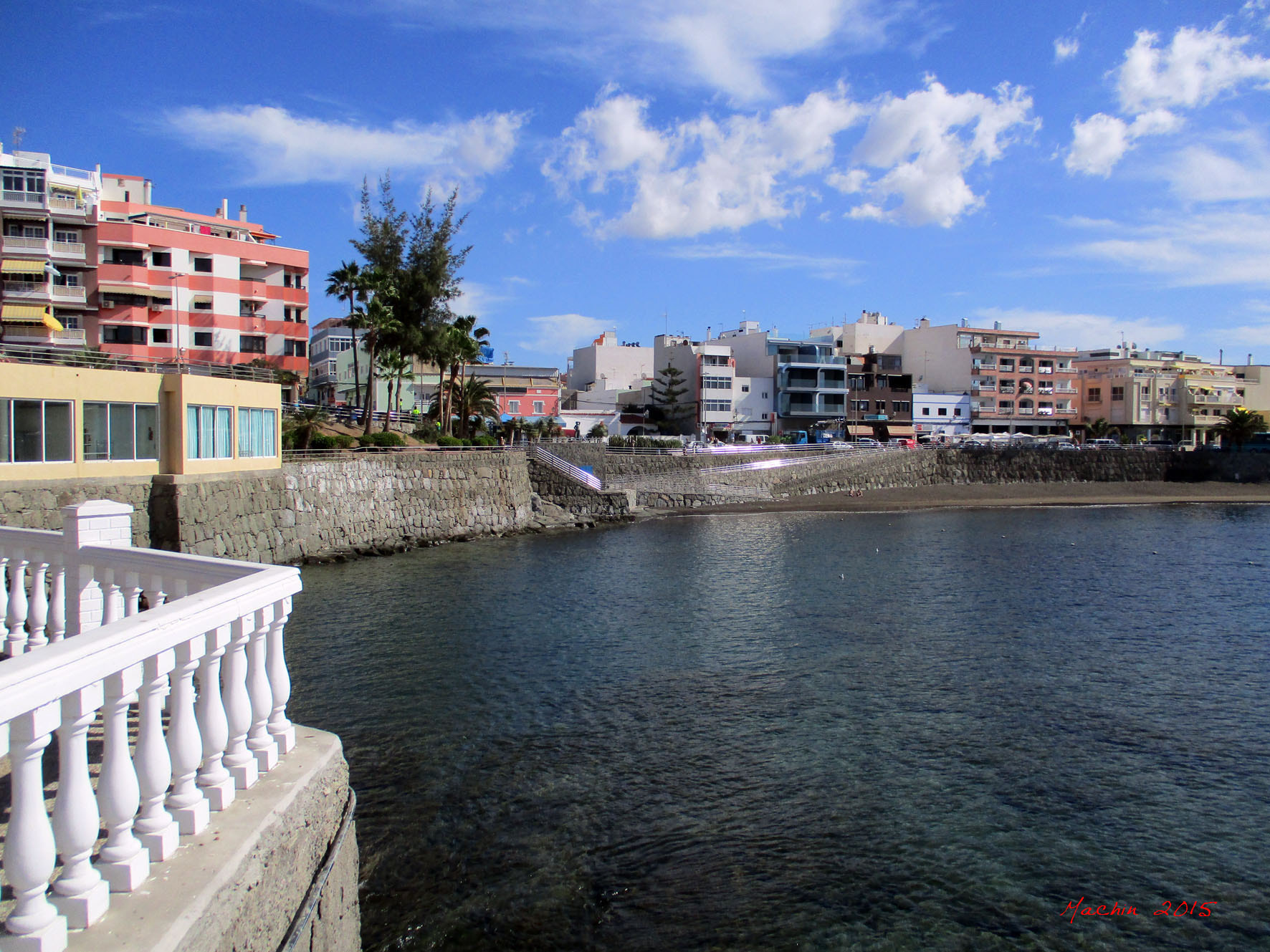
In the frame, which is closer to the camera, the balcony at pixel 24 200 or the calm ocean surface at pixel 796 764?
the calm ocean surface at pixel 796 764

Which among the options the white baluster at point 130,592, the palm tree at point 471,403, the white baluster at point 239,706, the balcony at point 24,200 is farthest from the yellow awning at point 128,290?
the white baluster at point 239,706

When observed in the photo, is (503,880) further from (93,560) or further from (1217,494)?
(1217,494)

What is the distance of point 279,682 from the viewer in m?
5.38

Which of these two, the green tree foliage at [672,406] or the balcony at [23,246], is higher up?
the balcony at [23,246]

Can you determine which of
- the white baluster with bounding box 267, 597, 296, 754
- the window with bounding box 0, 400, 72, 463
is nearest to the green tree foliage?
the window with bounding box 0, 400, 72, 463

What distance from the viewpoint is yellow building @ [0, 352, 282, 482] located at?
22.2m

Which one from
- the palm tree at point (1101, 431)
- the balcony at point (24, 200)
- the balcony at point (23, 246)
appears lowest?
the palm tree at point (1101, 431)

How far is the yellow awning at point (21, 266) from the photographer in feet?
144

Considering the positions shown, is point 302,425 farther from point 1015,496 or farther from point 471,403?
point 1015,496

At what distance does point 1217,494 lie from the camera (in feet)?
251

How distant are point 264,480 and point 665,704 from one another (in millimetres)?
21103

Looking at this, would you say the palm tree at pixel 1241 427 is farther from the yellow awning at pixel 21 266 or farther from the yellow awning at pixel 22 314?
the yellow awning at pixel 21 266
